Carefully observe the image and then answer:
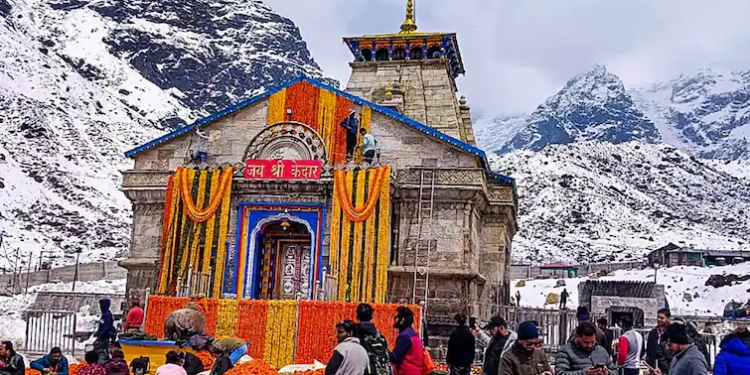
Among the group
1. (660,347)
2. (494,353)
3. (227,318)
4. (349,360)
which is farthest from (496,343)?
(227,318)

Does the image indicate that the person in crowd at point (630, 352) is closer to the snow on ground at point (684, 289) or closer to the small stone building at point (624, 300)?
the small stone building at point (624, 300)

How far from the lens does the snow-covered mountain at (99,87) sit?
6397 centimetres

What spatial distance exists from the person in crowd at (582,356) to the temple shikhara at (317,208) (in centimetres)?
1318

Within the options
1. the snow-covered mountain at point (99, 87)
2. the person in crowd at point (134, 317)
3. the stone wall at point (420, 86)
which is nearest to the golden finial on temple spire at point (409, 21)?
the stone wall at point (420, 86)

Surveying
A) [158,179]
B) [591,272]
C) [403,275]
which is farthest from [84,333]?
[591,272]

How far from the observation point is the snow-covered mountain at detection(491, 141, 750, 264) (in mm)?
66938

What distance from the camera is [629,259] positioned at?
60531 mm

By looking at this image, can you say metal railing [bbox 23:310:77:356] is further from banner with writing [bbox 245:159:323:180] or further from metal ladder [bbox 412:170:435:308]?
metal ladder [bbox 412:170:435:308]

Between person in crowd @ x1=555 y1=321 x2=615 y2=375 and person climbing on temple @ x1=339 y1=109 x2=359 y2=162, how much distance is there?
15.5m

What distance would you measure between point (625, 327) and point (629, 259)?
167 feet

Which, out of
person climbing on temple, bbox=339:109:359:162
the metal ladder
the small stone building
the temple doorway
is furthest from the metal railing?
the small stone building

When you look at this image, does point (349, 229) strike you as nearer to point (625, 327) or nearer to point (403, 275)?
point (403, 275)

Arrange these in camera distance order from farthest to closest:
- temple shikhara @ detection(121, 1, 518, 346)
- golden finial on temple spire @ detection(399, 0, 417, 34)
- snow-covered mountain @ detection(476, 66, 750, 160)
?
snow-covered mountain @ detection(476, 66, 750, 160), golden finial on temple spire @ detection(399, 0, 417, 34), temple shikhara @ detection(121, 1, 518, 346)

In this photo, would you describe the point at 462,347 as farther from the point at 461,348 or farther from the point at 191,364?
the point at 191,364
